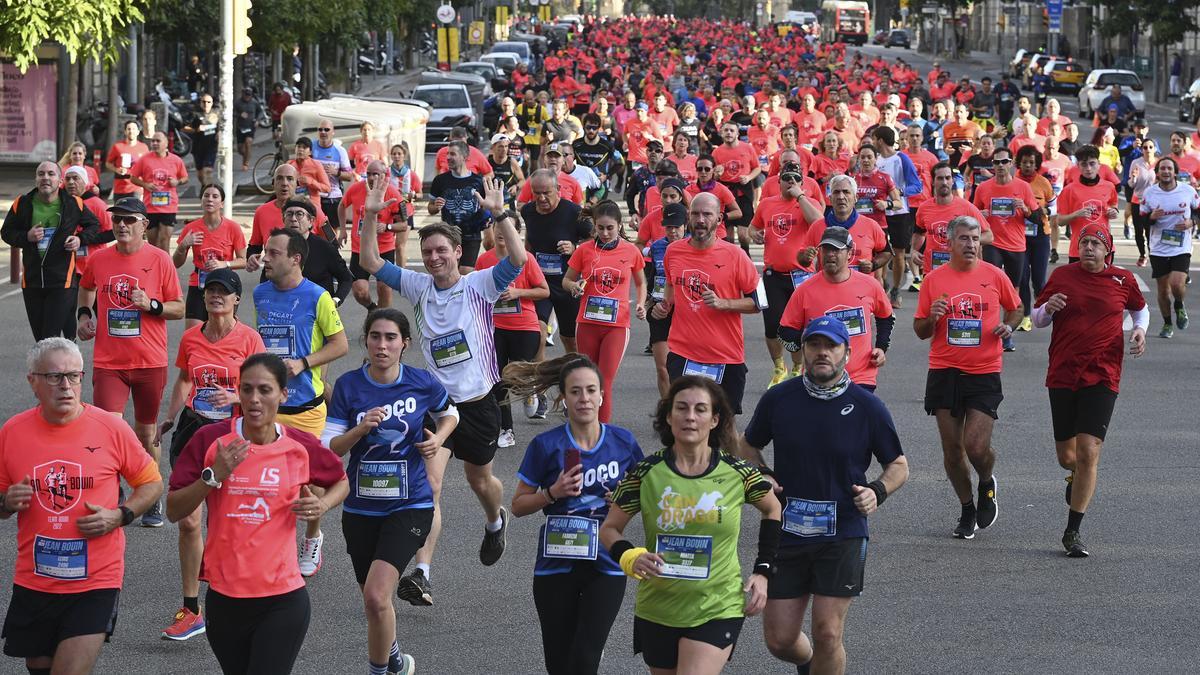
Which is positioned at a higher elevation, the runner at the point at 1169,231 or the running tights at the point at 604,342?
the runner at the point at 1169,231

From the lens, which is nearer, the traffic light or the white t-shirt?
the white t-shirt

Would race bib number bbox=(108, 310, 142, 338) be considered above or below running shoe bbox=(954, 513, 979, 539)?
above

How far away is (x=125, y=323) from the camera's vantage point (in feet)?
33.0

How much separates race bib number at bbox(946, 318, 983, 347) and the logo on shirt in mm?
5232

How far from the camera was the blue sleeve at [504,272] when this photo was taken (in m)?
8.86

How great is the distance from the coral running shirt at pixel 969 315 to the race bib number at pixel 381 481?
3.69 meters

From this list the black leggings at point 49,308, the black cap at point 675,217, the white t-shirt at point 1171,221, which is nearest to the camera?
the black cap at point 675,217

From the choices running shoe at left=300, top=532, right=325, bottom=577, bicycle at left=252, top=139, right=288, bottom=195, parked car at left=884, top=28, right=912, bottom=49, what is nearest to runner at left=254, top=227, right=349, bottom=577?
running shoe at left=300, top=532, right=325, bottom=577

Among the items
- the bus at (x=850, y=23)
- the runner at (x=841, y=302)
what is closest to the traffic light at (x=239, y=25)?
the runner at (x=841, y=302)

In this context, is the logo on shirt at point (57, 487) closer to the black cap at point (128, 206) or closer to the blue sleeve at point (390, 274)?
the blue sleeve at point (390, 274)

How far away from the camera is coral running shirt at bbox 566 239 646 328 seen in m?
12.0

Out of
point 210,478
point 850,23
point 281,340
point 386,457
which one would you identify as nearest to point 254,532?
point 210,478

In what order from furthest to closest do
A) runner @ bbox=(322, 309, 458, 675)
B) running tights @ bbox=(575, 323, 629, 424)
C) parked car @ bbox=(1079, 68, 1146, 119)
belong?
1. parked car @ bbox=(1079, 68, 1146, 119)
2. running tights @ bbox=(575, 323, 629, 424)
3. runner @ bbox=(322, 309, 458, 675)

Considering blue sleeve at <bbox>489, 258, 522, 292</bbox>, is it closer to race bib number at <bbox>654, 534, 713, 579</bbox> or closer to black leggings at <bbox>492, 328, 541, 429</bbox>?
race bib number at <bbox>654, 534, 713, 579</bbox>
